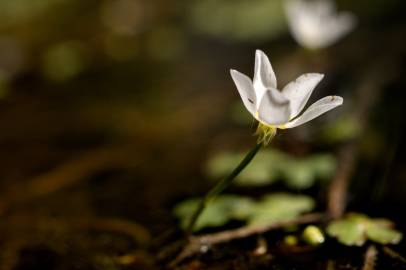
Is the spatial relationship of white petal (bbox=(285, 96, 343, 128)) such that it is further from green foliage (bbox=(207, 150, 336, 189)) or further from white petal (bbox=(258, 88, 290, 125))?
green foliage (bbox=(207, 150, 336, 189))

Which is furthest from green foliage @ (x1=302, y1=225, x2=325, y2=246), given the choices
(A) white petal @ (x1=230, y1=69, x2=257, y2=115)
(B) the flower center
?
(A) white petal @ (x1=230, y1=69, x2=257, y2=115)

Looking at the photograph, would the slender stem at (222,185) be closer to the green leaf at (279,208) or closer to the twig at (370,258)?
the green leaf at (279,208)

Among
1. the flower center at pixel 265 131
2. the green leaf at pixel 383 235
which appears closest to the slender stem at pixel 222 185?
the flower center at pixel 265 131

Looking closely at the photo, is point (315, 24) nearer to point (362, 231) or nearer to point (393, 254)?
point (362, 231)

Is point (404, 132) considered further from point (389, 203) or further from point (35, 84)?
point (35, 84)

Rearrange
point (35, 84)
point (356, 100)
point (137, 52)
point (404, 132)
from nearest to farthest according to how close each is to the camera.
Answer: point (404, 132) → point (356, 100) → point (35, 84) → point (137, 52)

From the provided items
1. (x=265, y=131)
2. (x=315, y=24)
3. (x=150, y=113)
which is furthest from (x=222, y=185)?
(x=315, y=24)

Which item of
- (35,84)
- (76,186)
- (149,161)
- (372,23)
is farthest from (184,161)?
(372,23)
